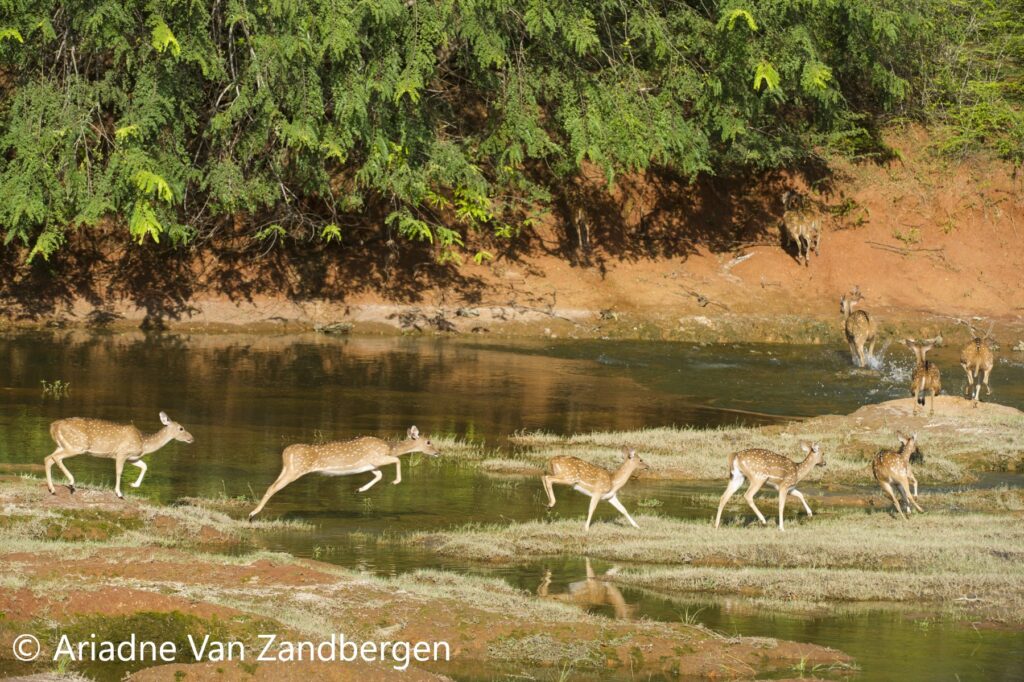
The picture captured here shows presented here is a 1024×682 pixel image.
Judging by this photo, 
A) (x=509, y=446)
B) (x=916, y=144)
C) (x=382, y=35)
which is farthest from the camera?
(x=916, y=144)

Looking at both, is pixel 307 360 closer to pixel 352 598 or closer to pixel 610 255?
pixel 610 255

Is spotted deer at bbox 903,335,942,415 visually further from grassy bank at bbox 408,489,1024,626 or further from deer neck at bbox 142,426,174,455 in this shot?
deer neck at bbox 142,426,174,455

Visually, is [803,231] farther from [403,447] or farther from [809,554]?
[809,554]

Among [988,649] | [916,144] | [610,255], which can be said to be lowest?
[988,649]

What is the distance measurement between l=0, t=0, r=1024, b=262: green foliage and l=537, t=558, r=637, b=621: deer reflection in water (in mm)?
15902

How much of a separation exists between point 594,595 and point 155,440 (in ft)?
19.6

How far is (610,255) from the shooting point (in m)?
37.8

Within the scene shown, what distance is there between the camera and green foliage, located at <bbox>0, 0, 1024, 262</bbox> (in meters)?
28.4

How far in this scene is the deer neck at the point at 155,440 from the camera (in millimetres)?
16453

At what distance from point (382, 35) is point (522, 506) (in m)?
14.0

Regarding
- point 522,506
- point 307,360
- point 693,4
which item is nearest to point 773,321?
point 693,4

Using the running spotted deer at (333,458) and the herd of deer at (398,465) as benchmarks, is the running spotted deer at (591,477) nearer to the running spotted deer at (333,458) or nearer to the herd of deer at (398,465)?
the herd of deer at (398,465)

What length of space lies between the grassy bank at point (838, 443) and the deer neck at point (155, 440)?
15.5 feet

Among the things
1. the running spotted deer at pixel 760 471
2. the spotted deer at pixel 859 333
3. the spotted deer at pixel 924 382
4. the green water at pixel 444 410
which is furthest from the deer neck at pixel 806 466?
the spotted deer at pixel 859 333
